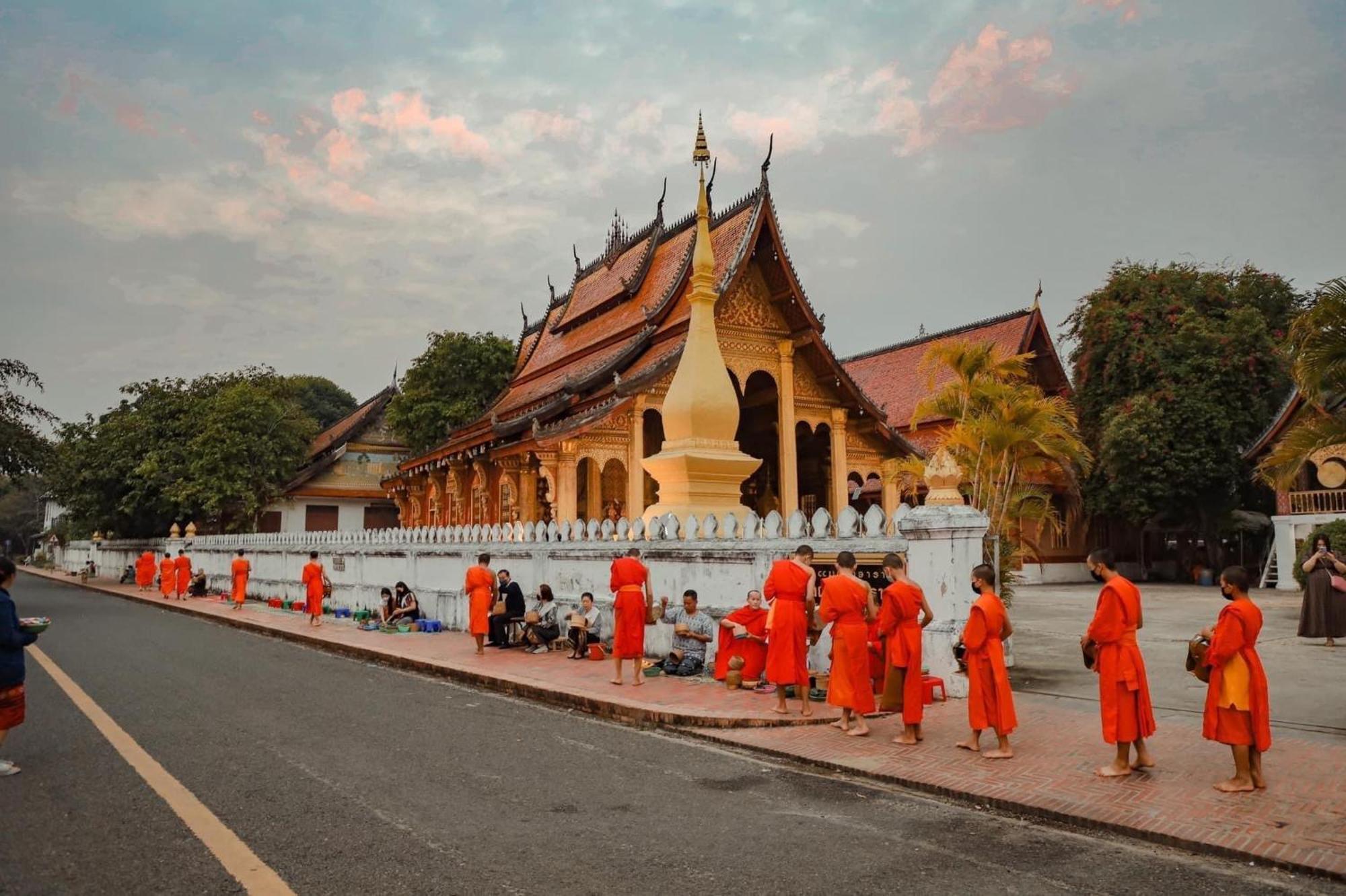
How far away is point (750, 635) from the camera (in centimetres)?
854

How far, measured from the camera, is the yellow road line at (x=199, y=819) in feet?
12.2

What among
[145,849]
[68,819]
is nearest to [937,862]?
[145,849]

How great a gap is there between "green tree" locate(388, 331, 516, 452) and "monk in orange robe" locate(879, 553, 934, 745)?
23589 mm

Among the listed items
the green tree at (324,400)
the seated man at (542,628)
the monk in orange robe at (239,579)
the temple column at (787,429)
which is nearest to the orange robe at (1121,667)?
the seated man at (542,628)

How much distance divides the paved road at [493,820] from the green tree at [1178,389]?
21.7 metres

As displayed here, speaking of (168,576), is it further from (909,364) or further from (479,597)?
(909,364)

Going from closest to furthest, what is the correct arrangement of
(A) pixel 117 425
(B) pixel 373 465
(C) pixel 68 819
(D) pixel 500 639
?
(C) pixel 68 819 < (D) pixel 500 639 < (A) pixel 117 425 < (B) pixel 373 465

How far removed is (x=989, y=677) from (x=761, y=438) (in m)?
15.6

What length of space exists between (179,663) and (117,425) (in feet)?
77.4

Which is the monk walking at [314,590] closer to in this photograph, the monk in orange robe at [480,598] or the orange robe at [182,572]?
the monk in orange robe at [480,598]

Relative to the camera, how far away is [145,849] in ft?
13.4

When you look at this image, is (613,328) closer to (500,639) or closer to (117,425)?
(500,639)

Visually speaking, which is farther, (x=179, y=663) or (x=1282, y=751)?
(x=179, y=663)

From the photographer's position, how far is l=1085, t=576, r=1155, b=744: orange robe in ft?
17.4
